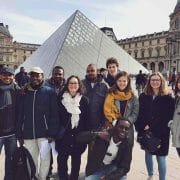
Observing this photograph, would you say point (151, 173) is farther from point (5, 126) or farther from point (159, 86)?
point (5, 126)

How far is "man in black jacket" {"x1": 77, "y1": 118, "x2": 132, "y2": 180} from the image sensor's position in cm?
338

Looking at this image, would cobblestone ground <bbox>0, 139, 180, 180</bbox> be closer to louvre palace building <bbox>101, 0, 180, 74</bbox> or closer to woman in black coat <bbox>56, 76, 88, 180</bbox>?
woman in black coat <bbox>56, 76, 88, 180</bbox>

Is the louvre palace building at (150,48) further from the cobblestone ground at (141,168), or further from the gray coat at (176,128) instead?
the gray coat at (176,128)

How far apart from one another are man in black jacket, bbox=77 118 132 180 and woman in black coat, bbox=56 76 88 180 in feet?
1.71

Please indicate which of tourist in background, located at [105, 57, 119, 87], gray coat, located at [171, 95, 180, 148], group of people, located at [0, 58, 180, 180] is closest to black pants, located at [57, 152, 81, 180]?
group of people, located at [0, 58, 180, 180]

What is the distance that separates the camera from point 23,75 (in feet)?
37.3

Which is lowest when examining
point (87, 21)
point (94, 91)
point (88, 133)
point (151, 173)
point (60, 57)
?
point (151, 173)

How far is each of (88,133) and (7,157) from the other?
1.00 meters

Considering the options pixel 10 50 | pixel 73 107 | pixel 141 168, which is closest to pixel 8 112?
pixel 73 107

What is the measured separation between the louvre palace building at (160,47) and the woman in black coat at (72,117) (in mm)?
52747

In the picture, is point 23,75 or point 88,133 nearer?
point 88,133

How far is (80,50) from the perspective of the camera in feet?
56.3

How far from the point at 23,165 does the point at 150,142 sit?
1390 millimetres

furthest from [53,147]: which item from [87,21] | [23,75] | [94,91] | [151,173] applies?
[87,21]
